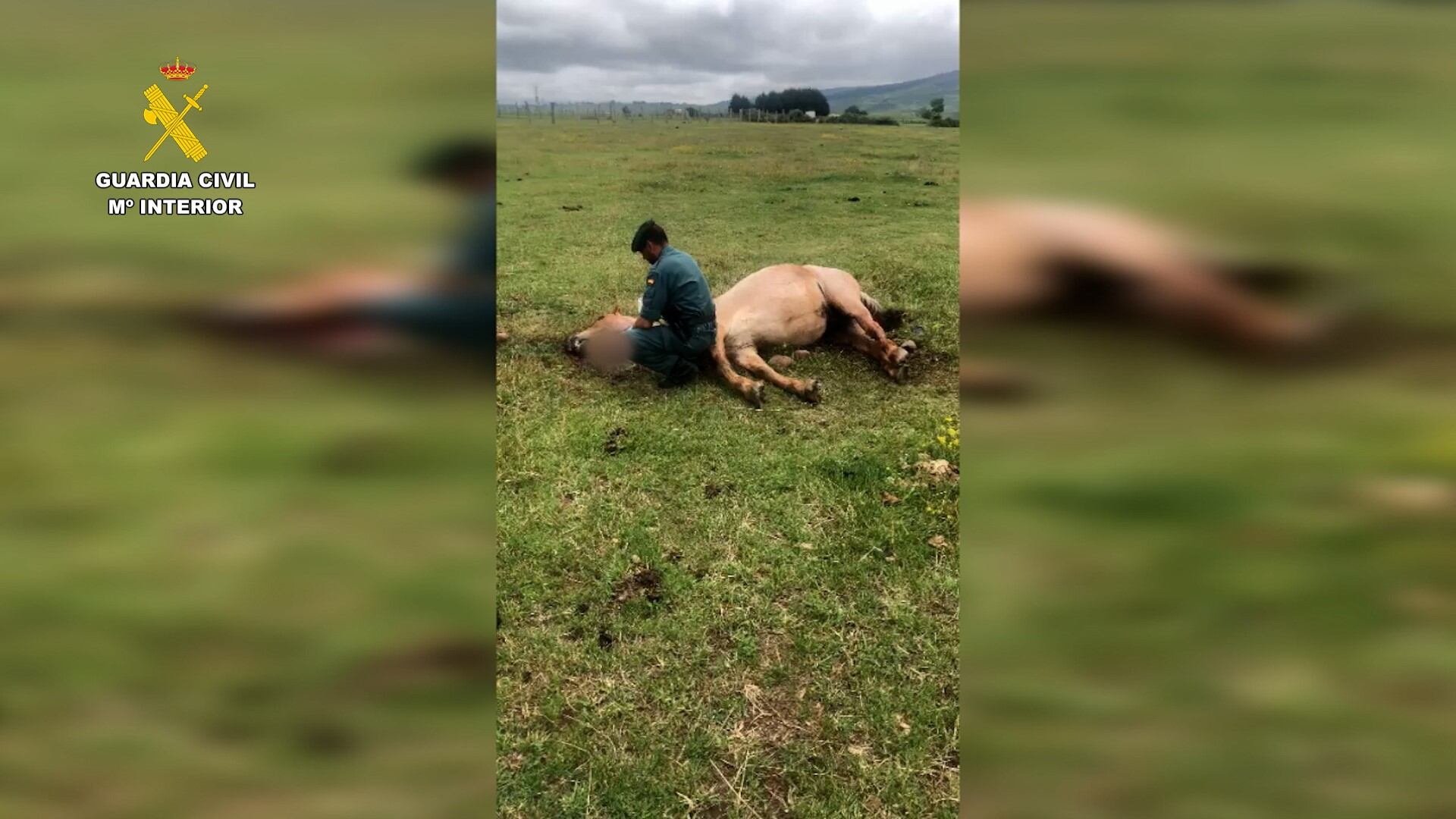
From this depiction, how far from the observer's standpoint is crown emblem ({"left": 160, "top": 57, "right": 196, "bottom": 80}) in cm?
265

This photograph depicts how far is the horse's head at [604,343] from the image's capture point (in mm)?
8188

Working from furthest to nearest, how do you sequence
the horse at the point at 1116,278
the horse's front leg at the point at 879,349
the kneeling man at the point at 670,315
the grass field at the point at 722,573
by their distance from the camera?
the horse's front leg at the point at 879,349 < the kneeling man at the point at 670,315 < the grass field at the point at 722,573 < the horse at the point at 1116,278

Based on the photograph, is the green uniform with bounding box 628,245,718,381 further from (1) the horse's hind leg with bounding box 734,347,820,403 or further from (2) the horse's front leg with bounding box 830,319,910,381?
(2) the horse's front leg with bounding box 830,319,910,381

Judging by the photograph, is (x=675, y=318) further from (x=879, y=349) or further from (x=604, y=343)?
(x=879, y=349)

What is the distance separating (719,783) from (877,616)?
4.86 feet

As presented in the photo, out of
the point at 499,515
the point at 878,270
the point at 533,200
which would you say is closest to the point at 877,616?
the point at 499,515

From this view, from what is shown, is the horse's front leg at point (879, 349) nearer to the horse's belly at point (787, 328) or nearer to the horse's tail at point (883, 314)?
the horse's belly at point (787, 328)

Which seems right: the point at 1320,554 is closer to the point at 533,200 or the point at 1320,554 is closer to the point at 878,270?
the point at 878,270

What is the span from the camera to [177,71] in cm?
265

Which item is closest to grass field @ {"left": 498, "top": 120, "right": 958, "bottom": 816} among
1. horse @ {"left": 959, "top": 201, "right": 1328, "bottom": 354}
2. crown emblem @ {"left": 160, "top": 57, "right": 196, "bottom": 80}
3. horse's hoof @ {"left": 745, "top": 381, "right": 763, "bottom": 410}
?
horse's hoof @ {"left": 745, "top": 381, "right": 763, "bottom": 410}

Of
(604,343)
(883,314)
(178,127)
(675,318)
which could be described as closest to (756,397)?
(675,318)

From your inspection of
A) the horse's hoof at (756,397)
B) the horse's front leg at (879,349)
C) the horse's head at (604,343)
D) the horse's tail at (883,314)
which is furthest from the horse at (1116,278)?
the horse's tail at (883,314)

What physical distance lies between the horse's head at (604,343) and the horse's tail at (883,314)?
245 centimetres

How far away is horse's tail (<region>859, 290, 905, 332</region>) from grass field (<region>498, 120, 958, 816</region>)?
0.18 metres
